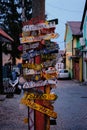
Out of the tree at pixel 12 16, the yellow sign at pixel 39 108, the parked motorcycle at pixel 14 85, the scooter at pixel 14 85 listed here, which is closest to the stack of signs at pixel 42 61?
the yellow sign at pixel 39 108

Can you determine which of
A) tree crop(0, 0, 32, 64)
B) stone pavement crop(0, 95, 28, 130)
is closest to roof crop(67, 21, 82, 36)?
tree crop(0, 0, 32, 64)

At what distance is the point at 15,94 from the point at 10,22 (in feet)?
83.8

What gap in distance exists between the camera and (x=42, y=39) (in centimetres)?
645

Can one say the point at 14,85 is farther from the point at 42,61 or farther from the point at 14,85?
the point at 42,61

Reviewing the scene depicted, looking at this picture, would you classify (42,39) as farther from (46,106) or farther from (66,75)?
(66,75)

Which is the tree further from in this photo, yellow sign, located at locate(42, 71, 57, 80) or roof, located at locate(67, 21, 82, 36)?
yellow sign, located at locate(42, 71, 57, 80)

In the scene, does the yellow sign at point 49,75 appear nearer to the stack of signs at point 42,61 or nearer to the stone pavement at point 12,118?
the stack of signs at point 42,61

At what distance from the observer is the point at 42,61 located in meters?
6.45

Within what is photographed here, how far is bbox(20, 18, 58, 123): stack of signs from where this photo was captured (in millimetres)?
6414

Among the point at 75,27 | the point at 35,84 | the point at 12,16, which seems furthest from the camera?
the point at 75,27

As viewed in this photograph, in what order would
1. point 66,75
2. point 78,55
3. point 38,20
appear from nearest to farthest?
point 38,20 < point 78,55 < point 66,75

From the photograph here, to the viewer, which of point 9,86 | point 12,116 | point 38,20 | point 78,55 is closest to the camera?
point 38,20

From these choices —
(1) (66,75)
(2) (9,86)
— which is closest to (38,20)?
(2) (9,86)

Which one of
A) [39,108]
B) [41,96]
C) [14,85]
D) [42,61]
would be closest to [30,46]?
[42,61]
